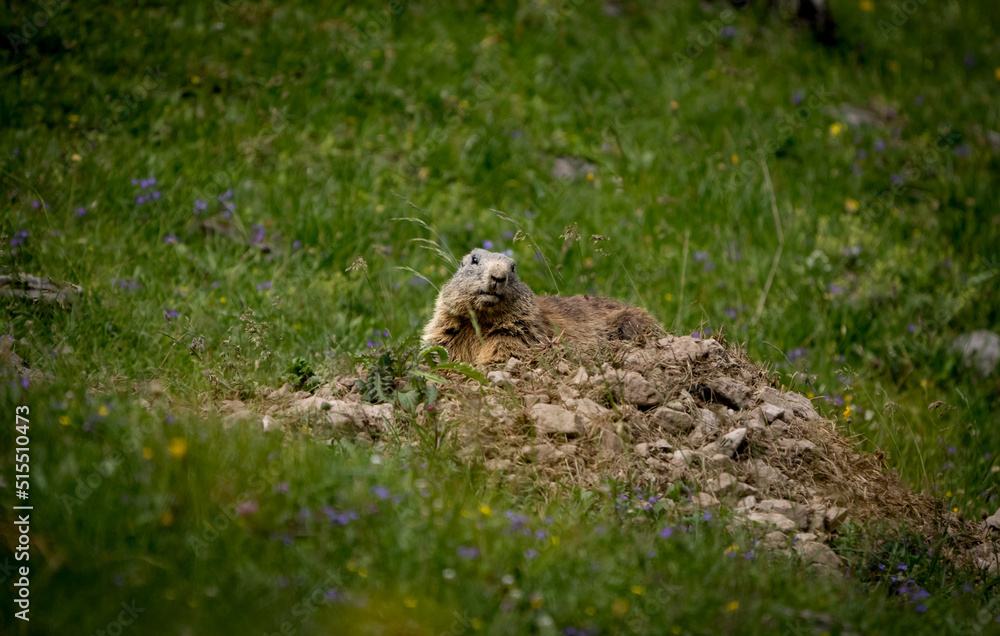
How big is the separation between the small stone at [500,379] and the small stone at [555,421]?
25cm

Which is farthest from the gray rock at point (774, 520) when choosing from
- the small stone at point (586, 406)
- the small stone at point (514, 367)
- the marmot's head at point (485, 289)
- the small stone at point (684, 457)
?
the marmot's head at point (485, 289)

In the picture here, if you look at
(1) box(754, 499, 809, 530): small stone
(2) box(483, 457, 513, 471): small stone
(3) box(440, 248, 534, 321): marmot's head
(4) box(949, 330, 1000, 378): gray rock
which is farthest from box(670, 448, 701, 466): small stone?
(4) box(949, 330, 1000, 378): gray rock

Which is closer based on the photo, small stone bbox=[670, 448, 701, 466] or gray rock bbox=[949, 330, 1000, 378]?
small stone bbox=[670, 448, 701, 466]

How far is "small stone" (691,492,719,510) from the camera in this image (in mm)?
4258

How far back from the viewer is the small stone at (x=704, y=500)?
4.26 meters

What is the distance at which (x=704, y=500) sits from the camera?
170 inches

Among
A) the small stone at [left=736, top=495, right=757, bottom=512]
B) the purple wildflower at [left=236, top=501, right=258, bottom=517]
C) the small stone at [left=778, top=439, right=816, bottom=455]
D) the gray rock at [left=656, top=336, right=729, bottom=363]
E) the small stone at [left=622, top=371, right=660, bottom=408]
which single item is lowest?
the small stone at [left=736, top=495, right=757, bottom=512]

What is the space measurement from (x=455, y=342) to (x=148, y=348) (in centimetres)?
211

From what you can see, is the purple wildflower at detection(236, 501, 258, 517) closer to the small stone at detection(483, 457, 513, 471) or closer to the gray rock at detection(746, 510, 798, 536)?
the small stone at detection(483, 457, 513, 471)

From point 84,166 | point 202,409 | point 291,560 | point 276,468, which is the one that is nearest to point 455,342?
point 202,409

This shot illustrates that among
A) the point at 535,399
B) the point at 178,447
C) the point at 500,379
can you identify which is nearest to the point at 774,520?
the point at 535,399

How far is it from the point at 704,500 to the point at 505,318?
6.06ft

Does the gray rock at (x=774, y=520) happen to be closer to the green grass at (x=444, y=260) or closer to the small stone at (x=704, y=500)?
the small stone at (x=704, y=500)

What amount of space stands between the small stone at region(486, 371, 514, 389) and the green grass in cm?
77
